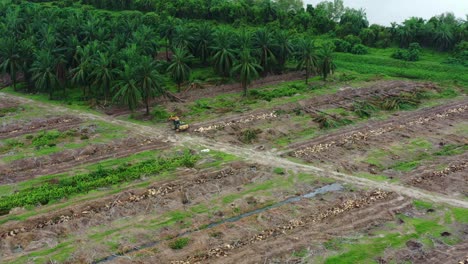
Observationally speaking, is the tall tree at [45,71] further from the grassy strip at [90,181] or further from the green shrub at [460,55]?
the green shrub at [460,55]

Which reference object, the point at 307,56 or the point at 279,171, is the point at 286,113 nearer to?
the point at 307,56

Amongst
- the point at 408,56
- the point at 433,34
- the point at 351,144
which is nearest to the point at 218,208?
the point at 351,144

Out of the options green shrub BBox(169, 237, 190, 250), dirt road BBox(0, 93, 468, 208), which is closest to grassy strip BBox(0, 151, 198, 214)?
dirt road BBox(0, 93, 468, 208)

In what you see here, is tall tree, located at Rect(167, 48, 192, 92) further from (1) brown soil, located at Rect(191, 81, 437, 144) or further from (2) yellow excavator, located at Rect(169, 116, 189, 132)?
(2) yellow excavator, located at Rect(169, 116, 189, 132)

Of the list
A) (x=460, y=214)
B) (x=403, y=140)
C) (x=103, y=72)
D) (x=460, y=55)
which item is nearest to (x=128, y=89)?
(x=103, y=72)

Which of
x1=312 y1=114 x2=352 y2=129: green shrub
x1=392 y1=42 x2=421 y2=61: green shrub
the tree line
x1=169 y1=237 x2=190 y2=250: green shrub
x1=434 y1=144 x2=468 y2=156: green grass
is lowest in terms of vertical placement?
x1=169 y1=237 x2=190 y2=250: green shrub

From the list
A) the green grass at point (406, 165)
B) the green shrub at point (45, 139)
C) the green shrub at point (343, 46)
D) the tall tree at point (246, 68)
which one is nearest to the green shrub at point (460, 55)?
the green shrub at point (343, 46)
